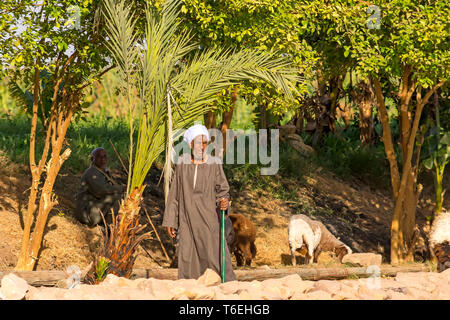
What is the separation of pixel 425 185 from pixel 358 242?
16.6ft

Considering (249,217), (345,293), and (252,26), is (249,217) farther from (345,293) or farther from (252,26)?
(345,293)

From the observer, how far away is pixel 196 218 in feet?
25.6

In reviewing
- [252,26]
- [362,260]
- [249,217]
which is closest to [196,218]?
[252,26]

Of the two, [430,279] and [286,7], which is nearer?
[430,279]

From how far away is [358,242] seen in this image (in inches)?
631

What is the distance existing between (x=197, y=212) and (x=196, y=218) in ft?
0.22

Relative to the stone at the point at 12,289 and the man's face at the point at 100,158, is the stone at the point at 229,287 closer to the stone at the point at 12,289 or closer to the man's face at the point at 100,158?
the stone at the point at 12,289

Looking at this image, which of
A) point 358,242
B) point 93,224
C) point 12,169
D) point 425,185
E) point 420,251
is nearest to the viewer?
point 93,224

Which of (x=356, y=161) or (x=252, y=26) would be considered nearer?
(x=252, y=26)

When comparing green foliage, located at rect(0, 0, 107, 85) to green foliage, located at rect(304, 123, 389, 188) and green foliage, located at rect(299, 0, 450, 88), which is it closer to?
green foliage, located at rect(299, 0, 450, 88)

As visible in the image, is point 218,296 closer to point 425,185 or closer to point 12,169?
point 12,169

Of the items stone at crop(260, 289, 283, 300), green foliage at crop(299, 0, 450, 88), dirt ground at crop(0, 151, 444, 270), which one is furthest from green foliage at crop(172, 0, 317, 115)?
stone at crop(260, 289, 283, 300)

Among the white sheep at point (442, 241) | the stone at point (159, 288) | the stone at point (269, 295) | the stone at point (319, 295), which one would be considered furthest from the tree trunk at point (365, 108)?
the stone at point (159, 288)

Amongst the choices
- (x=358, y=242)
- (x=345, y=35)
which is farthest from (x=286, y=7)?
(x=358, y=242)
